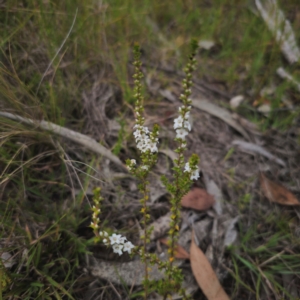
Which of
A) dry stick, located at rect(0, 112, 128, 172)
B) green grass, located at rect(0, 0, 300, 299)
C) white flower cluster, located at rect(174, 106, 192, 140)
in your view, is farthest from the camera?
dry stick, located at rect(0, 112, 128, 172)

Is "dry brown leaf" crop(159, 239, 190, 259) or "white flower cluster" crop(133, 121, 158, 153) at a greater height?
"white flower cluster" crop(133, 121, 158, 153)

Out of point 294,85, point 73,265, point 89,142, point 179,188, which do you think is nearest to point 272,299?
point 179,188

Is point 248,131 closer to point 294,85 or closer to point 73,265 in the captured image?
point 294,85

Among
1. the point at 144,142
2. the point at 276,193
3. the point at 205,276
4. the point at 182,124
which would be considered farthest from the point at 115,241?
the point at 276,193

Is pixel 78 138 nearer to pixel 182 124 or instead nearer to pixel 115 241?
pixel 115 241

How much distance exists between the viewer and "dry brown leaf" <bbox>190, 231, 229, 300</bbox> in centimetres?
185

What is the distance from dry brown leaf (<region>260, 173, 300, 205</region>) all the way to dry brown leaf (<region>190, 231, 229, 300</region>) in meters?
0.76

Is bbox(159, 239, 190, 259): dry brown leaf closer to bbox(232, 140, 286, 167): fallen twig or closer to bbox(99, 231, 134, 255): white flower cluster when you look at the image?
bbox(99, 231, 134, 255): white flower cluster

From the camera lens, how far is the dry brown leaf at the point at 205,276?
1849 millimetres

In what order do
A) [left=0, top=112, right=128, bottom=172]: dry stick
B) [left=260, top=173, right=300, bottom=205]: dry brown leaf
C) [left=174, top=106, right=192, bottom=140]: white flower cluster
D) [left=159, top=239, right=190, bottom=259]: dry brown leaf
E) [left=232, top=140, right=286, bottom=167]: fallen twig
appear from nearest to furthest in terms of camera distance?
[left=174, top=106, right=192, bottom=140]: white flower cluster → [left=159, top=239, right=190, bottom=259]: dry brown leaf → [left=0, top=112, right=128, bottom=172]: dry stick → [left=260, top=173, right=300, bottom=205]: dry brown leaf → [left=232, top=140, right=286, bottom=167]: fallen twig

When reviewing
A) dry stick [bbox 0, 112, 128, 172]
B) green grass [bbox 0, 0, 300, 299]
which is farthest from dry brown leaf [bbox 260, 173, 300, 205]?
dry stick [bbox 0, 112, 128, 172]

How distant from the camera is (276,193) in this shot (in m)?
2.37

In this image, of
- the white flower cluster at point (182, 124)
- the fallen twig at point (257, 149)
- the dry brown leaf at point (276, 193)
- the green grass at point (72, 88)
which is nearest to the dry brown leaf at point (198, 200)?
the green grass at point (72, 88)

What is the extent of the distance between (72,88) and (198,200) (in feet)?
4.45
